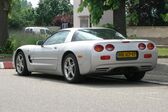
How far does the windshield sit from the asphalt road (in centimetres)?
103

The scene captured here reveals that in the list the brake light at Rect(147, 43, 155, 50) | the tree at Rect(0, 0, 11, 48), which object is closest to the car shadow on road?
the brake light at Rect(147, 43, 155, 50)

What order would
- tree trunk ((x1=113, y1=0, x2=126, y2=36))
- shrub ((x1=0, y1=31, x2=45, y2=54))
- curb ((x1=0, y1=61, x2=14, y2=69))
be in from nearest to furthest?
tree trunk ((x1=113, y1=0, x2=126, y2=36)) → curb ((x1=0, y1=61, x2=14, y2=69)) → shrub ((x1=0, y1=31, x2=45, y2=54))

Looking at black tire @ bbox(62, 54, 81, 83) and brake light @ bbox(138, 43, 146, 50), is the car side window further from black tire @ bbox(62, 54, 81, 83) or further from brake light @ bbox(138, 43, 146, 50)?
brake light @ bbox(138, 43, 146, 50)

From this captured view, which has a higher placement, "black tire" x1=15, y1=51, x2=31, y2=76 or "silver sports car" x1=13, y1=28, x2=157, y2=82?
"silver sports car" x1=13, y1=28, x2=157, y2=82

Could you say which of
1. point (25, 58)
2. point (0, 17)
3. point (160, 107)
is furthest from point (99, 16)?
point (160, 107)

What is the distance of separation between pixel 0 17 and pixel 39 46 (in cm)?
890

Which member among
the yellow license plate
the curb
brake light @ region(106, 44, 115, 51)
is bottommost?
the curb

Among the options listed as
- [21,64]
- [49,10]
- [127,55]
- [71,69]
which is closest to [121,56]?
[127,55]

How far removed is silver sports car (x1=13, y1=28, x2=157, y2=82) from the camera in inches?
443

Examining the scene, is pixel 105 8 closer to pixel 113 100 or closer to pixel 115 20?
pixel 115 20

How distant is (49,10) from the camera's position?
88.4m

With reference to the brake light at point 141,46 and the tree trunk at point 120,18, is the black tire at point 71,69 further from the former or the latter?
the tree trunk at point 120,18

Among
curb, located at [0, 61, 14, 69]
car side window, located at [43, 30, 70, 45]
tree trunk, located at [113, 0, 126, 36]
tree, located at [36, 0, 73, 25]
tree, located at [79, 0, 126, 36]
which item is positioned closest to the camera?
car side window, located at [43, 30, 70, 45]

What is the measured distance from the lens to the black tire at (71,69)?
1161 centimetres
